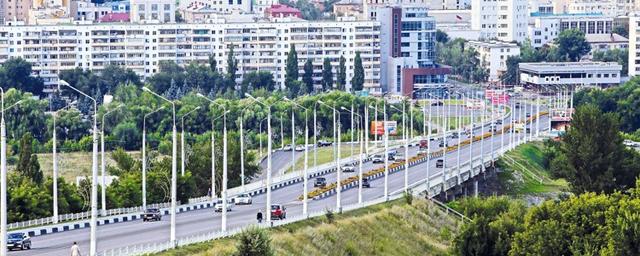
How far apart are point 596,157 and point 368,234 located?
27.0 meters

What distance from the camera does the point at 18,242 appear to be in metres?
51.9

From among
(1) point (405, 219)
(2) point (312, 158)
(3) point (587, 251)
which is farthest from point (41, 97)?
(3) point (587, 251)

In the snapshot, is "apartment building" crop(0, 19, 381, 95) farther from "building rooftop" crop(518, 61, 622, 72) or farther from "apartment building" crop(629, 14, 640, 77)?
"apartment building" crop(629, 14, 640, 77)

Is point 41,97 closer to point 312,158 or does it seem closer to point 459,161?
point 312,158

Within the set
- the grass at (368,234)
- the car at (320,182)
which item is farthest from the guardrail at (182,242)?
the car at (320,182)

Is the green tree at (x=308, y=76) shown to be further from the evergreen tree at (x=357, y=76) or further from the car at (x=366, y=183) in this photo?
the car at (x=366, y=183)

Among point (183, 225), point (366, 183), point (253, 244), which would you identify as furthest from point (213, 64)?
point (253, 244)

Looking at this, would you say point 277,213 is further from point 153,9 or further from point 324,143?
point 153,9

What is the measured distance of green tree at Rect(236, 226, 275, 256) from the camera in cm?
4700

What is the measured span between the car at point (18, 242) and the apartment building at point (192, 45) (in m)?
111

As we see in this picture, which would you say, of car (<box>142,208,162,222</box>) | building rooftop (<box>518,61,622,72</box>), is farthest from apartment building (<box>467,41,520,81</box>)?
car (<box>142,208,162,222</box>)

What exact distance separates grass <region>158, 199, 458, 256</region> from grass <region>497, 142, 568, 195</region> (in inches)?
881

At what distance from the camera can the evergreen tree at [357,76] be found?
518 feet

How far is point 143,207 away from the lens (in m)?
66.6
